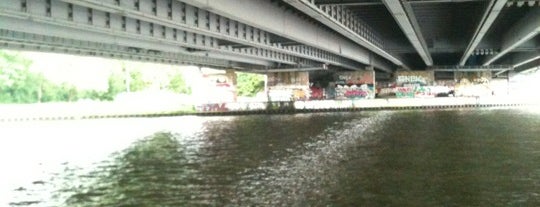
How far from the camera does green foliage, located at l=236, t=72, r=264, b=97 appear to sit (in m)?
105

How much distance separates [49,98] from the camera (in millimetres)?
88688

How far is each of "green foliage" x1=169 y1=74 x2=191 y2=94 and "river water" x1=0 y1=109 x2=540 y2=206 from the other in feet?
248

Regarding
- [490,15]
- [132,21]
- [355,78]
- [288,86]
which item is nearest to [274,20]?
[132,21]

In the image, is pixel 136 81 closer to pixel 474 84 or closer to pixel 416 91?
pixel 416 91

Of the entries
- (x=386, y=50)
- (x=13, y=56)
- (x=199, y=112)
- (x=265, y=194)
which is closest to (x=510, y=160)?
(x=265, y=194)

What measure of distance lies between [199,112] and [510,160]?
5966 cm

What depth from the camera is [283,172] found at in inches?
762

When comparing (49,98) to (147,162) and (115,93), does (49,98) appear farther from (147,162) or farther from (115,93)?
(147,162)

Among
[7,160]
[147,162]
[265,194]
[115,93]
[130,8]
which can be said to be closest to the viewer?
[265,194]

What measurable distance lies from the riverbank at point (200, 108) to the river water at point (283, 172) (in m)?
44.1

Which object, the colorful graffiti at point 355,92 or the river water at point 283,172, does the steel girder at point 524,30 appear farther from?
the colorful graffiti at point 355,92

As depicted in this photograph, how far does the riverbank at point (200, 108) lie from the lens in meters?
74.8

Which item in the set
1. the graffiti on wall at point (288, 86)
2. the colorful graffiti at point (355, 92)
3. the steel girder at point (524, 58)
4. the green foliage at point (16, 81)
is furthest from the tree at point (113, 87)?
the steel girder at point (524, 58)

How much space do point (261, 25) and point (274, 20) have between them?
5.33 feet
